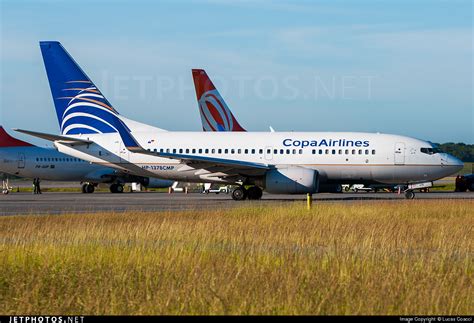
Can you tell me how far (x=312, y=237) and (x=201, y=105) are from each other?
44.6 meters

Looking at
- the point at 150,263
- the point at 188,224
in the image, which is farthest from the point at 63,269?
the point at 188,224

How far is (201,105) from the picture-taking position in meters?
62.8

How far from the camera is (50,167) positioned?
215 feet

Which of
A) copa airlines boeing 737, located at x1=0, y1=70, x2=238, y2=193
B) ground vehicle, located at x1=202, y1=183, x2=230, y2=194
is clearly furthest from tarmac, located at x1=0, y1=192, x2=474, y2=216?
ground vehicle, located at x1=202, y1=183, x2=230, y2=194

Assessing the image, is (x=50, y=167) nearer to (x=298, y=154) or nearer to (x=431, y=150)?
(x=298, y=154)

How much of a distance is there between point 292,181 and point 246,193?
366 cm

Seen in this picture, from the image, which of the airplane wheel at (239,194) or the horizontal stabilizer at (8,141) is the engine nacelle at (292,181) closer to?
the airplane wheel at (239,194)

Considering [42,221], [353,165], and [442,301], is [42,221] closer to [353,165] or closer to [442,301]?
[442,301]

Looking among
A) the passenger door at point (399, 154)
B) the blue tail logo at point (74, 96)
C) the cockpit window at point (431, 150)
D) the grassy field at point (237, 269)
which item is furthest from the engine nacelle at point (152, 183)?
the grassy field at point (237, 269)

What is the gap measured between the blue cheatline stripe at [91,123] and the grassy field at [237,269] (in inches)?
942

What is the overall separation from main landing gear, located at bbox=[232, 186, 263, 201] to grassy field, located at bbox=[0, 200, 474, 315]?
21.3m

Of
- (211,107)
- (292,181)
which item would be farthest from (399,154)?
(211,107)

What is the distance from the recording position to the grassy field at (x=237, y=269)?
10.3 metres

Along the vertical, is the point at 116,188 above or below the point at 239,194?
below
